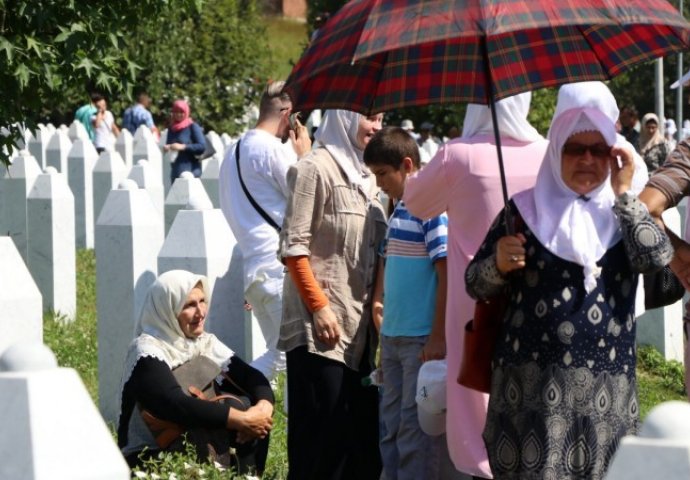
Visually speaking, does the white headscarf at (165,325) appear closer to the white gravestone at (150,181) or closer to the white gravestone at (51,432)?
the white gravestone at (51,432)

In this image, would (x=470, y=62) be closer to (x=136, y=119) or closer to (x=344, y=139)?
(x=344, y=139)

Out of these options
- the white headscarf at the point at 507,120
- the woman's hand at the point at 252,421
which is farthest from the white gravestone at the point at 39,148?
the white headscarf at the point at 507,120

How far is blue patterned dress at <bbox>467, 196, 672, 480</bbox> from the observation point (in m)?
4.45

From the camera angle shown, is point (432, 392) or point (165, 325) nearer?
point (432, 392)

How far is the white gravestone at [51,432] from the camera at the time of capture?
243 cm

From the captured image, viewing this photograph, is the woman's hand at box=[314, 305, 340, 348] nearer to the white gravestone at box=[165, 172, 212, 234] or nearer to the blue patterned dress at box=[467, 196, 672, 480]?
the blue patterned dress at box=[467, 196, 672, 480]

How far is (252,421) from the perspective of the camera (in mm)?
6527

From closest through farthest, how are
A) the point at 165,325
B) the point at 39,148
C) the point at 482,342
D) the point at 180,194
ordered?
the point at 482,342, the point at 165,325, the point at 180,194, the point at 39,148

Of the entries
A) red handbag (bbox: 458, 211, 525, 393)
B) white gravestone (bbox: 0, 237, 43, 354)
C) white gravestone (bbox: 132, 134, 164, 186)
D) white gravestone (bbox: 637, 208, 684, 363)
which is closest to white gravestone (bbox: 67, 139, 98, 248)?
white gravestone (bbox: 132, 134, 164, 186)

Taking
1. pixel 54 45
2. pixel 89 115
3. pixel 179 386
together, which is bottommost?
pixel 179 386

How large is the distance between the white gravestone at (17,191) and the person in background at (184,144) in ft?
13.4

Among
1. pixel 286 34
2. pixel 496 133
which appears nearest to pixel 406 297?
pixel 496 133

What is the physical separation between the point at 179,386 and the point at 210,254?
1592mm

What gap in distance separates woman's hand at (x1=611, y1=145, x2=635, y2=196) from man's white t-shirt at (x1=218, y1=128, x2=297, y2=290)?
3.89m
